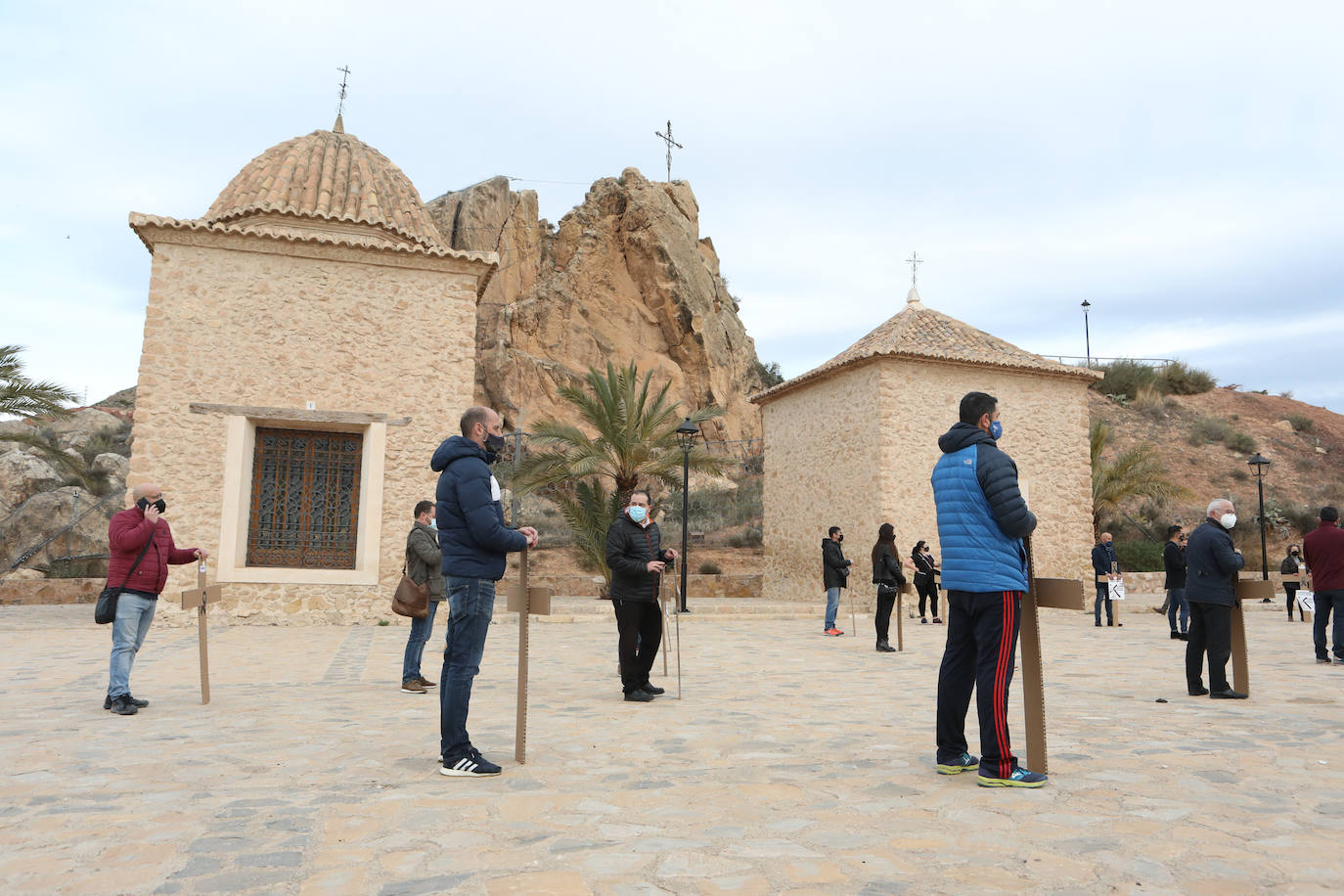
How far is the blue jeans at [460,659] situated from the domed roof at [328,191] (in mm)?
10972

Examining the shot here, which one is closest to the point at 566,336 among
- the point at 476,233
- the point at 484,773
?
the point at 476,233

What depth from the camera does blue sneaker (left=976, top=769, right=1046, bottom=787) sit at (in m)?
4.16

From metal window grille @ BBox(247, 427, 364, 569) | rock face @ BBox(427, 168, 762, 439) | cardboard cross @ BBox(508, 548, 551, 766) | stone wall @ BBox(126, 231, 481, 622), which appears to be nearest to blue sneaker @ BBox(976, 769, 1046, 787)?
cardboard cross @ BBox(508, 548, 551, 766)

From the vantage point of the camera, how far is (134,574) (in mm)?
6391

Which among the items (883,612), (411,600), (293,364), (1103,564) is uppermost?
(293,364)

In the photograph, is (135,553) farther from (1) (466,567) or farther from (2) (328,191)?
(2) (328,191)

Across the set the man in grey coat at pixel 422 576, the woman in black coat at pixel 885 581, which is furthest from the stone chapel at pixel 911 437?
the man in grey coat at pixel 422 576

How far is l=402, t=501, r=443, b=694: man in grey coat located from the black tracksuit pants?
452 centimetres

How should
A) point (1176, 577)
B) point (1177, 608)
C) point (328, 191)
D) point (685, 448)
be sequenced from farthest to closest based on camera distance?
point (685, 448) → point (328, 191) → point (1177, 608) → point (1176, 577)

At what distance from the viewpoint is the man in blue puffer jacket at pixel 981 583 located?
4227 mm

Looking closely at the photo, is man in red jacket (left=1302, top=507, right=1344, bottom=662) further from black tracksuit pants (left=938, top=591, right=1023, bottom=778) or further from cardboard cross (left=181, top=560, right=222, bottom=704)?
cardboard cross (left=181, top=560, right=222, bottom=704)

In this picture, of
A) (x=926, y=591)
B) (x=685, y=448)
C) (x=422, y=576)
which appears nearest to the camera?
(x=422, y=576)

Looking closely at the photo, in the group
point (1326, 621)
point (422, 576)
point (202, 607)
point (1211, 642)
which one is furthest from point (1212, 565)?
point (202, 607)

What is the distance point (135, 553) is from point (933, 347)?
1568cm
